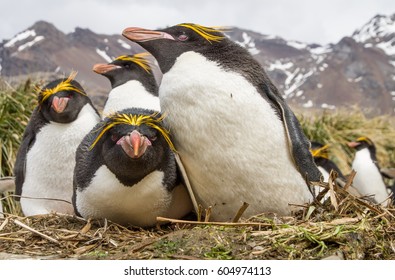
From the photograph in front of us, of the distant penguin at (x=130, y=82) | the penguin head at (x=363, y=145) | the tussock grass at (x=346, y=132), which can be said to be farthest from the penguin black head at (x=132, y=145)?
the tussock grass at (x=346, y=132)

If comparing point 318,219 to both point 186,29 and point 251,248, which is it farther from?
point 186,29

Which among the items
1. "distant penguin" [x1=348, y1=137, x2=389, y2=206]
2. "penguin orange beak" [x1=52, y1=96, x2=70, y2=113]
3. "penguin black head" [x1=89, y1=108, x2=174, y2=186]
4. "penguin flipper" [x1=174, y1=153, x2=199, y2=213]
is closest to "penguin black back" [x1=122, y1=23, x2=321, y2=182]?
"penguin black head" [x1=89, y1=108, x2=174, y2=186]

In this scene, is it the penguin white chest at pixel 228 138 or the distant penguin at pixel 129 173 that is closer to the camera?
the distant penguin at pixel 129 173

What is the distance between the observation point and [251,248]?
209 centimetres

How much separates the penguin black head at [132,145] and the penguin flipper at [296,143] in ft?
1.75

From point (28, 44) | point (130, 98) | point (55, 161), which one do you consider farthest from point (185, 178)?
point (28, 44)

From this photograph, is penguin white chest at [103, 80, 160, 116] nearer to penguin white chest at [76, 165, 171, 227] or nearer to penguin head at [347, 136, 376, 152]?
penguin white chest at [76, 165, 171, 227]

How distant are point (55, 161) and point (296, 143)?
1604 mm

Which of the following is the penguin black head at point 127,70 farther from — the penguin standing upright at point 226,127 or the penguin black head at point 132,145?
the penguin black head at point 132,145

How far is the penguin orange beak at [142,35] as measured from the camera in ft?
8.84

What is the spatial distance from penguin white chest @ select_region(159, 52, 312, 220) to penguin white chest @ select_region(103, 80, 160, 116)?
114 centimetres

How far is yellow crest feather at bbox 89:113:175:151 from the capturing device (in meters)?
2.50
